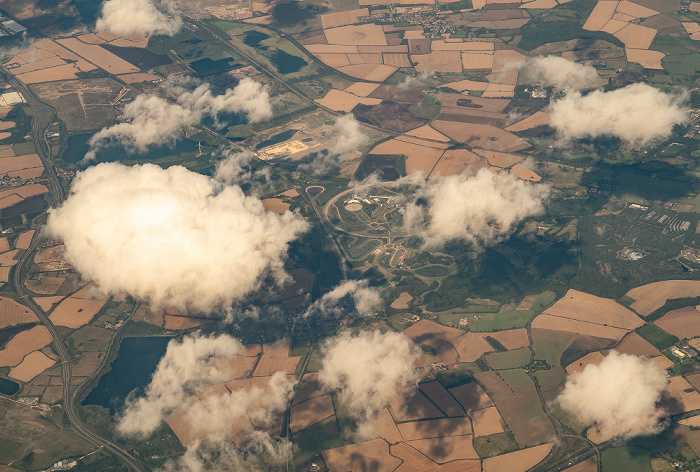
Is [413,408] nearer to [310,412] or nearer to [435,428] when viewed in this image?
[435,428]

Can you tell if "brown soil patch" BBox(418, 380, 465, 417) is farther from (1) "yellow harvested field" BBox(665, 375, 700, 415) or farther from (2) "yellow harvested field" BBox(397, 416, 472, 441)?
(1) "yellow harvested field" BBox(665, 375, 700, 415)

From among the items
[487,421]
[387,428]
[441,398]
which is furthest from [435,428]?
[487,421]

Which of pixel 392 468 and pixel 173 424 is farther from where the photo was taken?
pixel 173 424

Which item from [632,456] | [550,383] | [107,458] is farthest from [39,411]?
[632,456]

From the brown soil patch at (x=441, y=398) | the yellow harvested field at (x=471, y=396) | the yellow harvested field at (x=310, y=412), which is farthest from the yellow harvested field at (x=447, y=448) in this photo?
the yellow harvested field at (x=310, y=412)

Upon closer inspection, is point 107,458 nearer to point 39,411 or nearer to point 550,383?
point 39,411

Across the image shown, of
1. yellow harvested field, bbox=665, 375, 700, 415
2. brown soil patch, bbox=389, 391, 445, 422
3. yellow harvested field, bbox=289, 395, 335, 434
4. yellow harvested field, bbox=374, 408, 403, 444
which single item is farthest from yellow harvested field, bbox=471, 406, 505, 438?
yellow harvested field, bbox=665, 375, 700, 415
